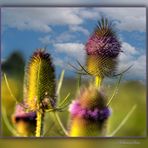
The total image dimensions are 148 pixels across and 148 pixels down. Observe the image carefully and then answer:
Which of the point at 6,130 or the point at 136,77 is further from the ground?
the point at 136,77

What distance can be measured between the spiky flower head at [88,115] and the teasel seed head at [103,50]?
0.54ft

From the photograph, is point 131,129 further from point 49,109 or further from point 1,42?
point 1,42

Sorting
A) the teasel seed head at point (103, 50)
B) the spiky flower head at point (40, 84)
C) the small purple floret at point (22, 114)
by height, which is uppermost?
the teasel seed head at point (103, 50)

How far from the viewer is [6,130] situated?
6.08m

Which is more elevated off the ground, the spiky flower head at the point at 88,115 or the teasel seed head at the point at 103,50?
the teasel seed head at the point at 103,50

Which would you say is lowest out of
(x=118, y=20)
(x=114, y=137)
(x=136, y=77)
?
(x=114, y=137)

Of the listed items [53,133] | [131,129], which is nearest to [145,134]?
[131,129]

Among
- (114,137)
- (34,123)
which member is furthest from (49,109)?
(114,137)

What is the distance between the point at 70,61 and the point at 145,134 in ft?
2.58

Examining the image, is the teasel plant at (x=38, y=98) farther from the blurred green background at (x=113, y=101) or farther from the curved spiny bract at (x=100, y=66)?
the curved spiny bract at (x=100, y=66)

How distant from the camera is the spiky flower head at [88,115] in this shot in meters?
6.09

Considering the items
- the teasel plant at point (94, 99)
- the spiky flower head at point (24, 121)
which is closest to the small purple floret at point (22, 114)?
the spiky flower head at point (24, 121)

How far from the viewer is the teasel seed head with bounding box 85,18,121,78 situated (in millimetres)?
6098

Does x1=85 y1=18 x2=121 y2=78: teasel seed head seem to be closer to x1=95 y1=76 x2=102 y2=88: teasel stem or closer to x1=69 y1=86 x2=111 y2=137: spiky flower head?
x1=95 y1=76 x2=102 y2=88: teasel stem
